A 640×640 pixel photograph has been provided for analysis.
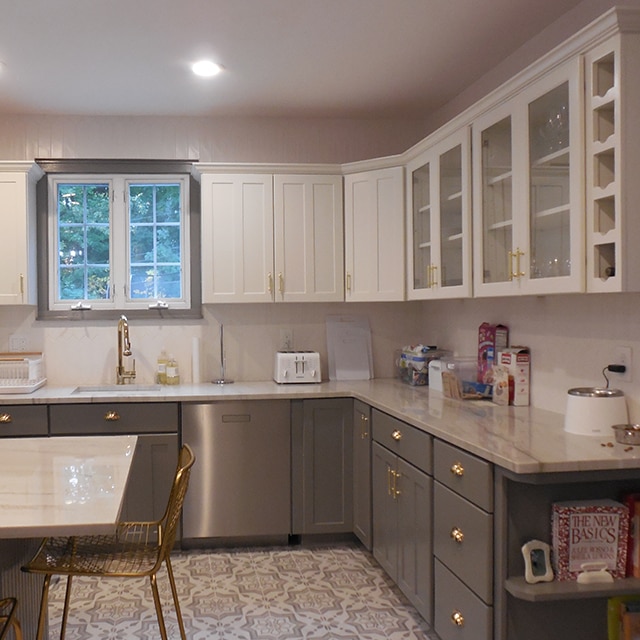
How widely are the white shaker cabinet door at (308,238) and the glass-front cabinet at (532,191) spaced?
53.2 inches

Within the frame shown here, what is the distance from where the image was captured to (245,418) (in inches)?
154

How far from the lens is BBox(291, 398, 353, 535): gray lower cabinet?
3.97m

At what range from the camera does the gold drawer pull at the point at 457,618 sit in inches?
→ 96.0

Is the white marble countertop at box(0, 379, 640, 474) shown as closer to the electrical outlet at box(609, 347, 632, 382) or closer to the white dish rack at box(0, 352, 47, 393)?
the white dish rack at box(0, 352, 47, 393)

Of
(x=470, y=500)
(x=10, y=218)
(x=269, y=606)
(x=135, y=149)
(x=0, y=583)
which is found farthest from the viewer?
(x=135, y=149)

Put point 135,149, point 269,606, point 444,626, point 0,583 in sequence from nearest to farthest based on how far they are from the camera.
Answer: point 0,583
point 444,626
point 269,606
point 135,149

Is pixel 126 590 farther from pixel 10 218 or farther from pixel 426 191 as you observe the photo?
pixel 426 191

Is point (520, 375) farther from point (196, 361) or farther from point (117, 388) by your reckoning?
point (117, 388)

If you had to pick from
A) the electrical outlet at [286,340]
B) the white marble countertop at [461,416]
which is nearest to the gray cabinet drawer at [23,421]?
the white marble countertop at [461,416]

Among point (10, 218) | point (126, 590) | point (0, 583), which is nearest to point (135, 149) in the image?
point (10, 218)

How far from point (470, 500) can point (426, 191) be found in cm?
194

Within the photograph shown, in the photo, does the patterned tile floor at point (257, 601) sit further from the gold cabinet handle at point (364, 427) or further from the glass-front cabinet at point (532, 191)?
the glass-front cabinet at point (532, 191)

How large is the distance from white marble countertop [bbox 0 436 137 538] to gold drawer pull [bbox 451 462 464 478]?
3.67 feet

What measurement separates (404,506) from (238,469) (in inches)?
46.3
